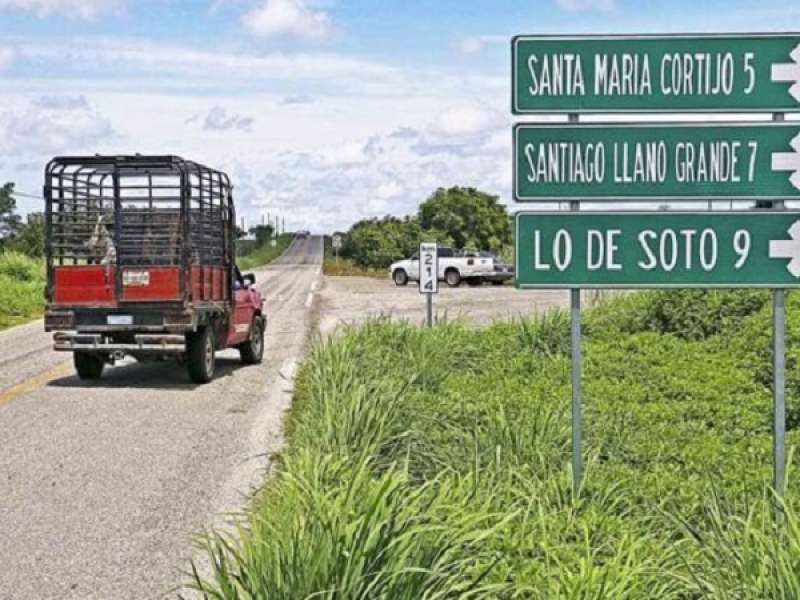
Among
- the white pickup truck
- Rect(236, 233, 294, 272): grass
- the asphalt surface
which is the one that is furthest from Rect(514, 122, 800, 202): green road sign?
Rect(236, 233, 294, 272): grass

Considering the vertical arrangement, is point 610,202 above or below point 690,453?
above

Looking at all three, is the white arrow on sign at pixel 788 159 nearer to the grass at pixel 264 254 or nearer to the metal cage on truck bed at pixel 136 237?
the metal cage on truck bed at pixel 136 237

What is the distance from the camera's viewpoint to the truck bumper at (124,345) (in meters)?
14.2

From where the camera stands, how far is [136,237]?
15008mm

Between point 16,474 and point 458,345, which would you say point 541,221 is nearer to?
point 16,474

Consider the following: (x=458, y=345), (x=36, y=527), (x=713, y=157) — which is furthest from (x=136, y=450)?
(x=713, y=157)

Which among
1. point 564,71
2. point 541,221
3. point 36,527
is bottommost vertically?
point 36,527

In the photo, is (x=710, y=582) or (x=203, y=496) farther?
(x=203, y=496)

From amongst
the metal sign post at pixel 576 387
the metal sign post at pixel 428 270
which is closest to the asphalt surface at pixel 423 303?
the metal sign post at pixel 428 270

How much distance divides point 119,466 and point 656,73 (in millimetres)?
5217

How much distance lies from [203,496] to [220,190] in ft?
26.8

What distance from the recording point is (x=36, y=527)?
7.48 meters

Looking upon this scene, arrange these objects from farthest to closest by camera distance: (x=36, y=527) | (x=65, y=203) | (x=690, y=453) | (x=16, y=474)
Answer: (x=65, y=203) → (x=16, y=474) → (x=690, y=453) → (x=36, y=527)

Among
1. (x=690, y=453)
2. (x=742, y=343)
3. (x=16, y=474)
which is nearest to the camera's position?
(x=690, y=453)
